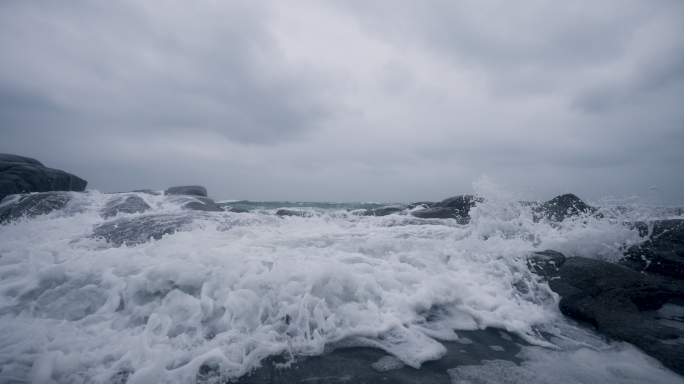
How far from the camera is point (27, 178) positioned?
41.2 ft

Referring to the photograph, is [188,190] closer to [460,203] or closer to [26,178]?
[26,178]

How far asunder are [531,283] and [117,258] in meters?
5.82

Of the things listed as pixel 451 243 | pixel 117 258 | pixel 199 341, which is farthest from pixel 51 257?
pixel 451 243

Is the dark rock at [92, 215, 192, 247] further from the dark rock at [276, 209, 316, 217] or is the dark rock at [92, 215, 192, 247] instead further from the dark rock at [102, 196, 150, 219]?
the dark rock at [276, 209, 316, 217]

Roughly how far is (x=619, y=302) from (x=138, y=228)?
8.59 meters

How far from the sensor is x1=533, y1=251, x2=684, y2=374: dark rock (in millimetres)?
2596

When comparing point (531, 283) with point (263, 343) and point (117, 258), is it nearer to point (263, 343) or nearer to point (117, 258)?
point (263, 343)

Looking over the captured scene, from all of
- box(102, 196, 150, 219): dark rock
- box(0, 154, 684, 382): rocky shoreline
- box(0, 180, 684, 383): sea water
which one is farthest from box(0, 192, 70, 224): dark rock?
box(0, 180, 684, 383): sea water

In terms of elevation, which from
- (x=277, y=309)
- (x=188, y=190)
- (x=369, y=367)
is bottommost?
(x=369, y=367)

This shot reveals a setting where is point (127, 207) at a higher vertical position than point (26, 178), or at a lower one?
lower

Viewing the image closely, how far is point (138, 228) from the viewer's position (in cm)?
648

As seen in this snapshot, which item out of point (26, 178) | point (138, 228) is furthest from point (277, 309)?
point (26, 178)

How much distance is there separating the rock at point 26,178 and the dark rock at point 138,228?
28.9 feet

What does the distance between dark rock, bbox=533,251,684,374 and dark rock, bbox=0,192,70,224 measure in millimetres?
12637
